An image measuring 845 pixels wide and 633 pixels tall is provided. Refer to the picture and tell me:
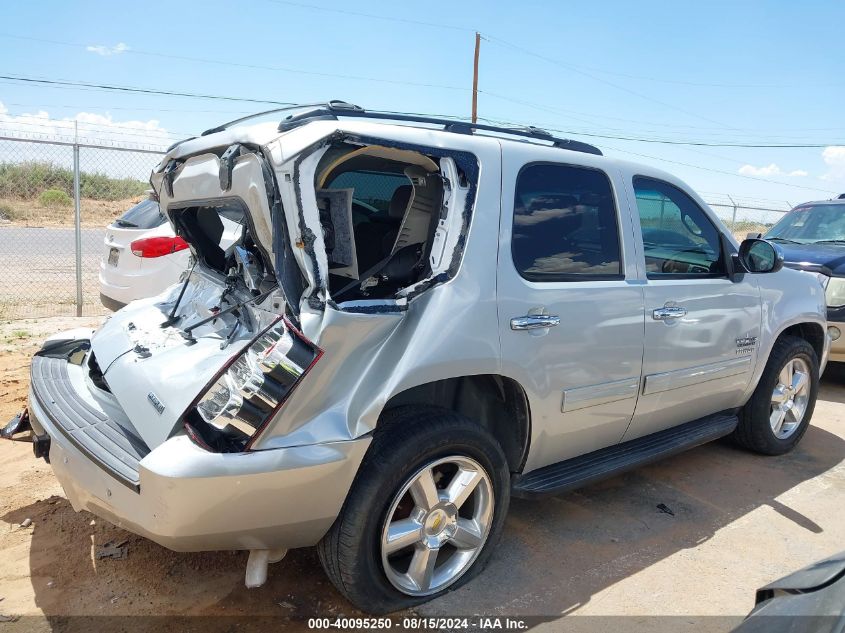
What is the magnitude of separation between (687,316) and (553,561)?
1.52 metres

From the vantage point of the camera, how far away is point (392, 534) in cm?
259

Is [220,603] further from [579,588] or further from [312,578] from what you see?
[579,588]

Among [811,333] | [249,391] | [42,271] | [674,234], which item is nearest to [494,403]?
[249,391]

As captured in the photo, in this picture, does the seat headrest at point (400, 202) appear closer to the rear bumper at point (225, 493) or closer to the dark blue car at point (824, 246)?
the rear bumper at point (225, 493)

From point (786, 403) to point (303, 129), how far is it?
13.3 feet

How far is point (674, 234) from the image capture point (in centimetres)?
380

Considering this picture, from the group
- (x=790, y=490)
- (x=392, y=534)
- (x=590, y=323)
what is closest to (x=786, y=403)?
(x=790, y=490)

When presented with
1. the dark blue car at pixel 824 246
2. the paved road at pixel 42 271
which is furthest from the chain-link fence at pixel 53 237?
the dark blue car at pixel 824 246

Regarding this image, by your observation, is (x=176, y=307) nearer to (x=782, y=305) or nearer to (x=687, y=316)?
(x=687, y=316)

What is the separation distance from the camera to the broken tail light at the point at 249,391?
225cm

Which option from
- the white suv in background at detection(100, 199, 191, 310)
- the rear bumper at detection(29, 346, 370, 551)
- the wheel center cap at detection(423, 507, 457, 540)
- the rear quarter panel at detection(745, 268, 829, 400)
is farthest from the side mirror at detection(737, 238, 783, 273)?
the white suv in background at detection(100, 199, 191, 310)

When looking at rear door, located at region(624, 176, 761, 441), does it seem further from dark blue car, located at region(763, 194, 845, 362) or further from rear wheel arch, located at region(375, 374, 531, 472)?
dark blue car, located at region(763, 194, 845, 362)

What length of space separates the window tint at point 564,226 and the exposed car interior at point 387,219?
1.34 feet

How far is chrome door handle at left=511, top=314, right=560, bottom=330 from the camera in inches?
111
